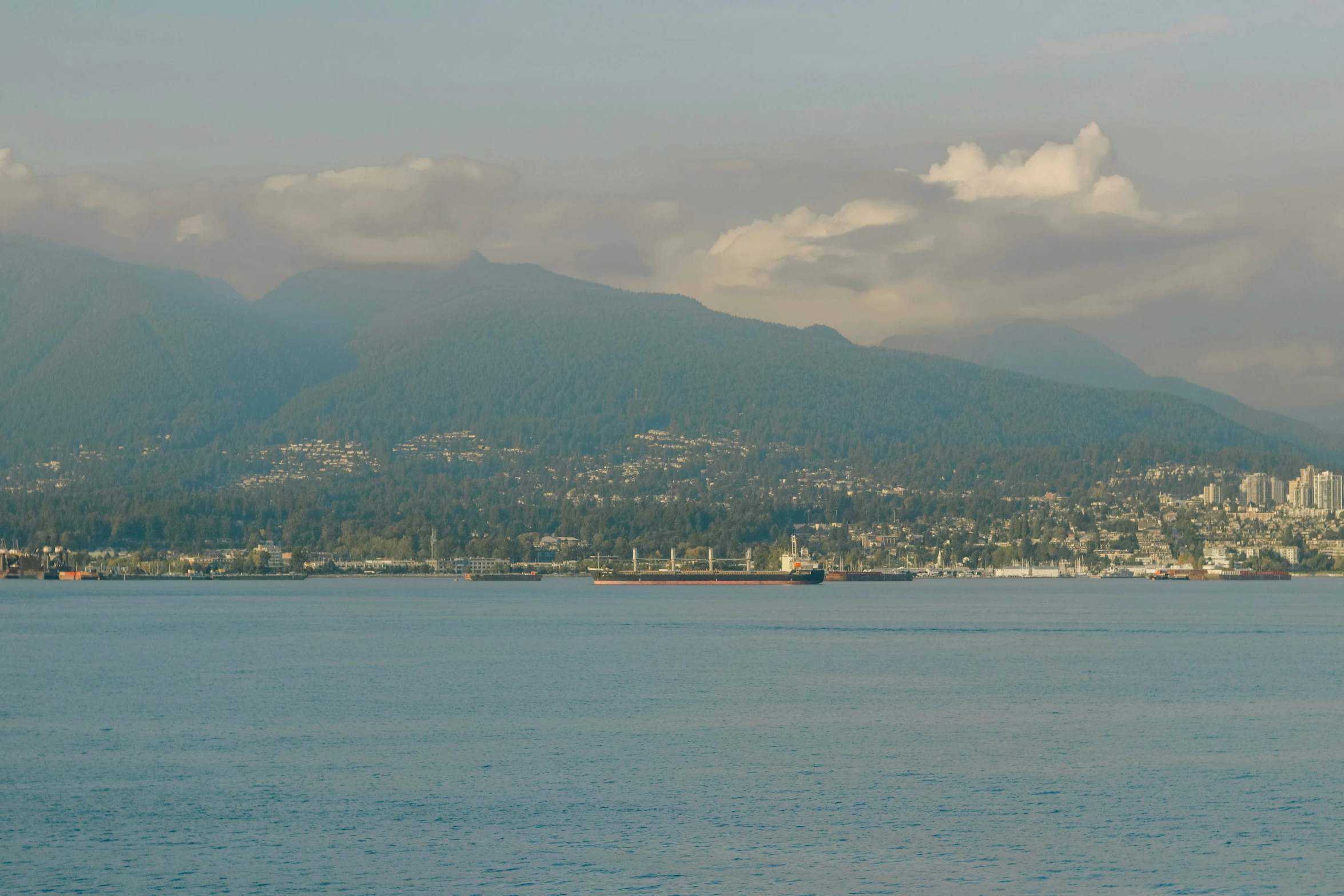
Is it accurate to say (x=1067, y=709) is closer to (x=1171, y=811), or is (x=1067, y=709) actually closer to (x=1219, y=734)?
(x=1219, y=734)

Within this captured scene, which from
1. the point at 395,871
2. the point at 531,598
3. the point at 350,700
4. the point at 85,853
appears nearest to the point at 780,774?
the point at 395,871

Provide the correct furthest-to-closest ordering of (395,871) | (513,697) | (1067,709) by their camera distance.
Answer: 1. (513,697)
2. (1067,709)
3. (395,871)

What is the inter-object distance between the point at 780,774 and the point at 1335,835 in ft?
45.0

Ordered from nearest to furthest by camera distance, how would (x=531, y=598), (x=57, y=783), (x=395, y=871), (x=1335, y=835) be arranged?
(x=395, y=871), (x=1335, y=835), (x=57, y=783), (x=531, y=598)

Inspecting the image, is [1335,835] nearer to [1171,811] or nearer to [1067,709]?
[1171,811]

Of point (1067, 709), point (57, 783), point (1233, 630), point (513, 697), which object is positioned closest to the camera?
point (57, 783)

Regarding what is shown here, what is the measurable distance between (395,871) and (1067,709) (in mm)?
32186

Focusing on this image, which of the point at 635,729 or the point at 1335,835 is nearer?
the point at 1335,835

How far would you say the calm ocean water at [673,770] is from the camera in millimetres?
33500

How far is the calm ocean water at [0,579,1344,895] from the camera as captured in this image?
33.5 m

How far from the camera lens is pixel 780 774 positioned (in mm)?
44125

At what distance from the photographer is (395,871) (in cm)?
3325

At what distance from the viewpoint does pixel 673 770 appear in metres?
44.8

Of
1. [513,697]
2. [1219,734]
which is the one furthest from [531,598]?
[1219,734]
